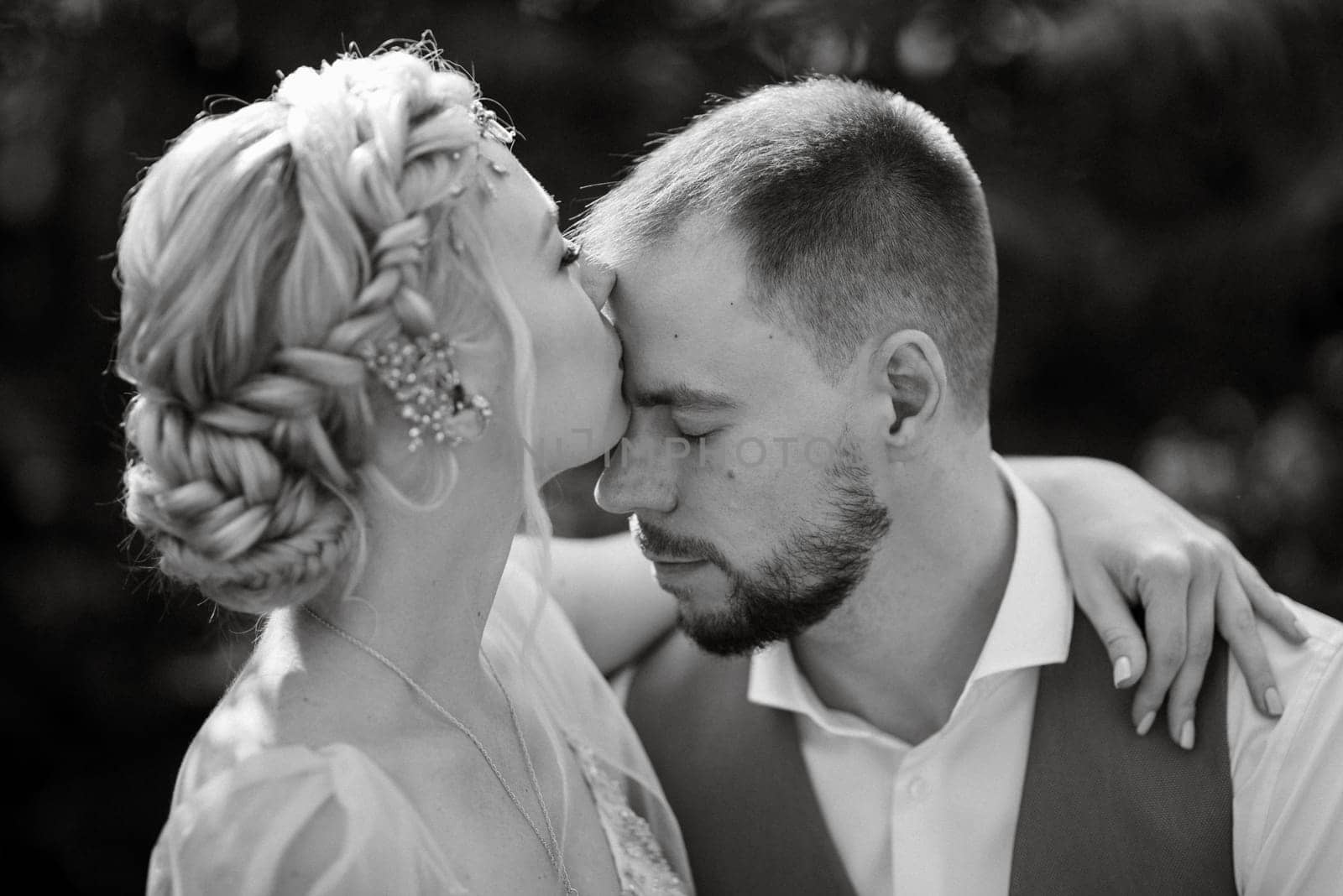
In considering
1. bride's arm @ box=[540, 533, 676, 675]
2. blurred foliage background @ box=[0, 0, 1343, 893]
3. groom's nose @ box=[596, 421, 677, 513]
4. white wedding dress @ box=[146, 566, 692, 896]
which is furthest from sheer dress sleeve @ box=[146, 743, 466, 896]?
blurred foliage background @ box=[0, 0, 1343, 893]

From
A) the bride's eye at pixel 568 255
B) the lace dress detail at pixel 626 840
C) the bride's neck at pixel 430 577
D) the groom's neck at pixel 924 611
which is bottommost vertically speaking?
the lace dress detail at pixel 626 840

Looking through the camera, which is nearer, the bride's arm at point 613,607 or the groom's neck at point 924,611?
the groom's neck at point 924,611

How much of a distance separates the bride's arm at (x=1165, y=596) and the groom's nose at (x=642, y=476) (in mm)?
844

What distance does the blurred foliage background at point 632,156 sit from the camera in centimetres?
361

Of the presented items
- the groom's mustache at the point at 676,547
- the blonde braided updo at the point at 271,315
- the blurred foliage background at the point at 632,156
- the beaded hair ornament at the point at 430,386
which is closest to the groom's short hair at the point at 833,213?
the groom's mustache at the point at 676,547

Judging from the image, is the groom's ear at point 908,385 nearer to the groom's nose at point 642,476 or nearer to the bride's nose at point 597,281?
the groom's nose at point 642,476

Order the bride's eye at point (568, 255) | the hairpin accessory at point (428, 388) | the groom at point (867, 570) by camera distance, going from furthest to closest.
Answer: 1. the groom at point (867, 570)
2. the bride's eye at point (568, 255)
3. the hairpin accessory at point (428, 388)

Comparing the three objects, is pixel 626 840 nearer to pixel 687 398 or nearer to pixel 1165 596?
pixel 687 398

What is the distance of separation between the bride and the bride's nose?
2.4 inches

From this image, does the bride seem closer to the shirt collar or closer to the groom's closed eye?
the groom's closed eye

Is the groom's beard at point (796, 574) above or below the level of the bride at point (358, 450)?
below

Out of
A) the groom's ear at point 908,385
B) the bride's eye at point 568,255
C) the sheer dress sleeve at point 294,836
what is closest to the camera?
the sheer dress sleeve at point 294,836

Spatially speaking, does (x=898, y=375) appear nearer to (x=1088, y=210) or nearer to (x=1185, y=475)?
(x=1088, y=210)

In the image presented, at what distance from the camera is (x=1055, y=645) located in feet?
8.23
